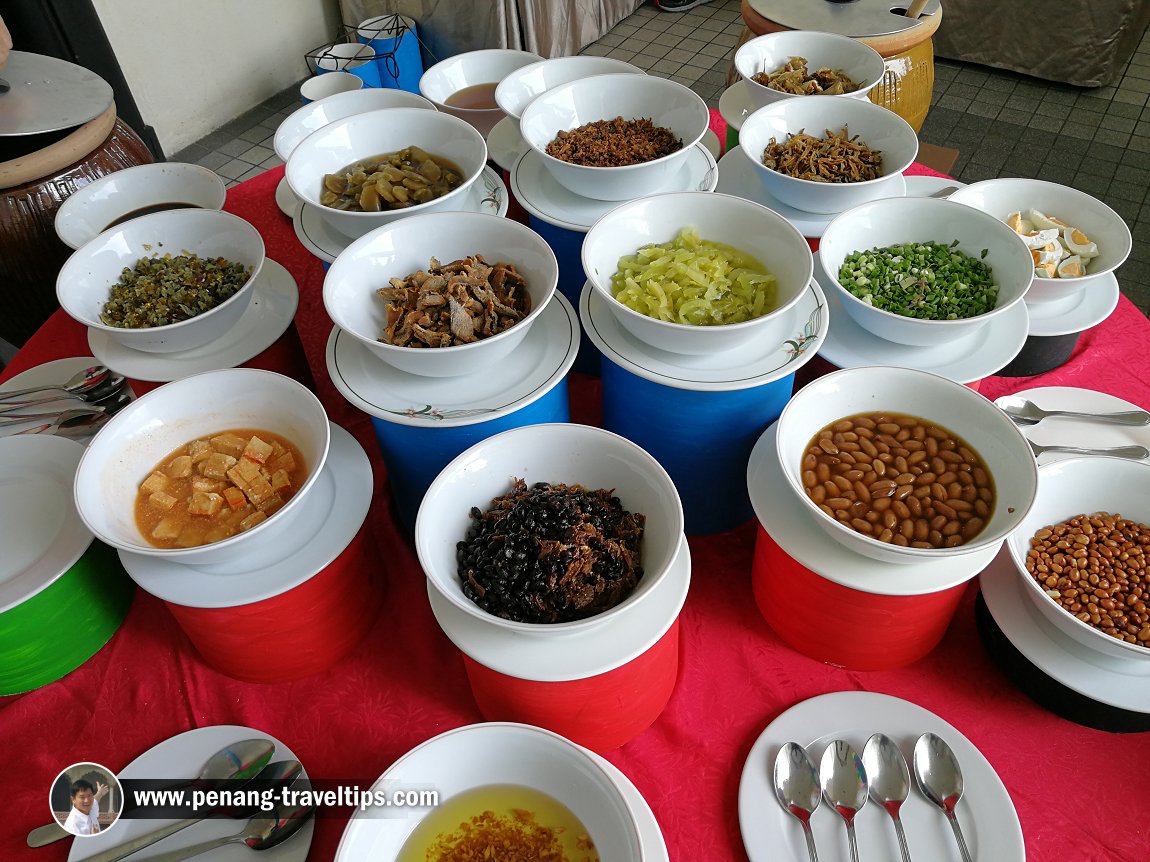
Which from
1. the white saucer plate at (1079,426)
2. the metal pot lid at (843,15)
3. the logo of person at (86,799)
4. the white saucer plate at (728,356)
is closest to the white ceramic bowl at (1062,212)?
the white saucer plate at (1079,426)

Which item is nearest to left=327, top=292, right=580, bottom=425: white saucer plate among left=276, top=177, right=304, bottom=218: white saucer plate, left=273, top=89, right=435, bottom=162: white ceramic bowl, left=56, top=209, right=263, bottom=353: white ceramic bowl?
left=56, top=209, right=263, bottom=353: white ceramic bowl

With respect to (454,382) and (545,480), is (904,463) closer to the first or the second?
(545,480)

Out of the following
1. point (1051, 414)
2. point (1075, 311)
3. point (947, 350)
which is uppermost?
point (947, 350)

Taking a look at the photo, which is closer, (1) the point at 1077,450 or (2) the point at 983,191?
(1) the point at 1077,450

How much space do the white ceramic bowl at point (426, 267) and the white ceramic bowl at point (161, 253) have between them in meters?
0.28

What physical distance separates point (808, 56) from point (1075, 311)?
1147 mm

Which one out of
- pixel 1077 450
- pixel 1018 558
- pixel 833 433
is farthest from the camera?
pixel 1077 450

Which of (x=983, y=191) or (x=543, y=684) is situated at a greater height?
(x=983, y=191)

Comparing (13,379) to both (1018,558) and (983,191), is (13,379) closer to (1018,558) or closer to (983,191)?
(1018,558)

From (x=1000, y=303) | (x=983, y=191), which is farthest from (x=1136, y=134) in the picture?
(x=1000, y=303)

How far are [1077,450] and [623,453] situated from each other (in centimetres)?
101

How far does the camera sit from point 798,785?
122cm

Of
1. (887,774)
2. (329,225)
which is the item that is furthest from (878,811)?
(329,225)

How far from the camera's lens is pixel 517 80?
Answer: 7.09 ft
